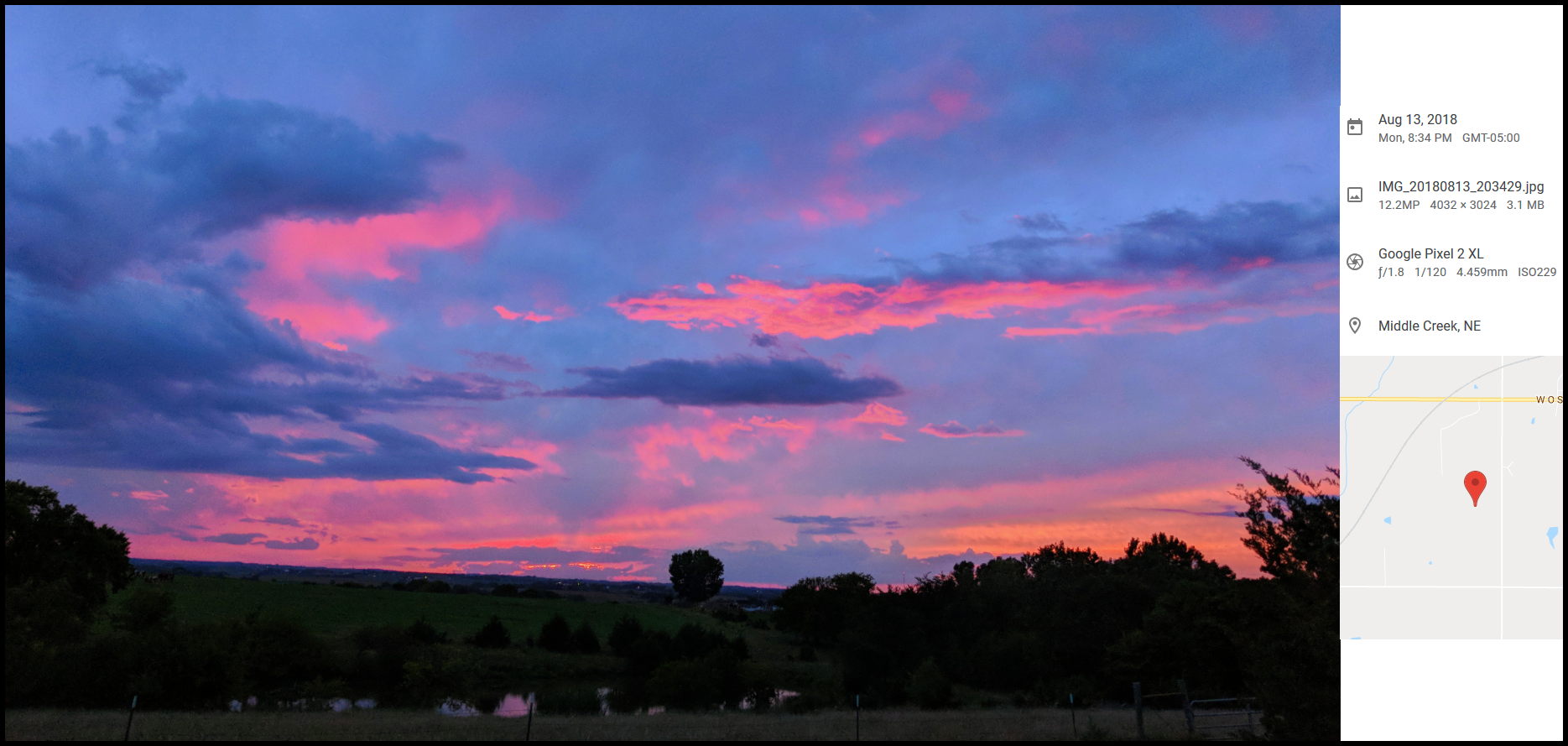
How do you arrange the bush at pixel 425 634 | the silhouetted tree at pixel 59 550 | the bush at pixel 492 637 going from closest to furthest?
the silhouetted tree at pixel 59 550
the bush at pixel 425 634
the bush at pixel 492 637

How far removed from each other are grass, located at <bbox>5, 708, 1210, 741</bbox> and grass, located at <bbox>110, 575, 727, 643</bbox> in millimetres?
44093

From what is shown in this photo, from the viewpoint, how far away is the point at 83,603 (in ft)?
131

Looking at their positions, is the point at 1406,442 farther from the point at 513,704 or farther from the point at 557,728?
the point at 513,704

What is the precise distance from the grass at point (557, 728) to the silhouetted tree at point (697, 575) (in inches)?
6150

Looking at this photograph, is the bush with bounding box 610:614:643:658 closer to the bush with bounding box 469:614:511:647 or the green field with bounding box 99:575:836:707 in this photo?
the green field with bounding box 99:575:836:707

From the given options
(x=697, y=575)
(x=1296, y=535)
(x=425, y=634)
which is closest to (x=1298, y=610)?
(x=1296, y=535)

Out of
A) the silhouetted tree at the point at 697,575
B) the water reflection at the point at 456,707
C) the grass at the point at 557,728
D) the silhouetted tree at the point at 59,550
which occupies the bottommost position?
the silhouetted tree at the point at 697,575

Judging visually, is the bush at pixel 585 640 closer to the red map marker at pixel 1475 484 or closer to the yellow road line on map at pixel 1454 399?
the yellow road line on map at pixel 1454 399

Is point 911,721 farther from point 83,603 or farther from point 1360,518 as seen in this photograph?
point 83,603

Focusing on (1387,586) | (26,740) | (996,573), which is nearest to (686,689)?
(26,740)

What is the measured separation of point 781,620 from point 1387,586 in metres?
73.5

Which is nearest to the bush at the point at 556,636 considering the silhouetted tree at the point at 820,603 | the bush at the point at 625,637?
the bush at the point at 625,637

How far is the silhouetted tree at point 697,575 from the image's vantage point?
18212cm

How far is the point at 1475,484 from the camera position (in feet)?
29.2
